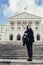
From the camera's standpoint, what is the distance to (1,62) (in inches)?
349

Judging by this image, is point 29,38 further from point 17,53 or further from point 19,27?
point 19,27

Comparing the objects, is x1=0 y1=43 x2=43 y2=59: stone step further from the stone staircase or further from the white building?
the white building

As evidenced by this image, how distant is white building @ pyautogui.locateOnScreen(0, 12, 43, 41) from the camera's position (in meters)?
69.1

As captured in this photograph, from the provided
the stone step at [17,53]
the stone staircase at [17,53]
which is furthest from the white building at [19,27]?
the stone step at [17,53]

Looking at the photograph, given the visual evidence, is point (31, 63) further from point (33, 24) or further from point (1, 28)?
point (33, 24)

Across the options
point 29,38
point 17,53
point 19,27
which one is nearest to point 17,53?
point 17,53

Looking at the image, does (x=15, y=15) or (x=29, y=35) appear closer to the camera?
(x=29, y=35)

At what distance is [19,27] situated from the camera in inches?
2916

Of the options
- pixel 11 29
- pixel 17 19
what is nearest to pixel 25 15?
pixel 17 19

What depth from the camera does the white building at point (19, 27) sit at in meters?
69.1

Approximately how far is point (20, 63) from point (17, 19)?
220 feet

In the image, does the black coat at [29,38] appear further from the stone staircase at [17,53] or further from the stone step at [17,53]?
the stone step at [17,53]

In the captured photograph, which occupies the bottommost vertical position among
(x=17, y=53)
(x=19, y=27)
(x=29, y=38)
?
(x=19, y=27)

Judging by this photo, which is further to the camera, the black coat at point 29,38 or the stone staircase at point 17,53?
the stone staircase at point 17,53
